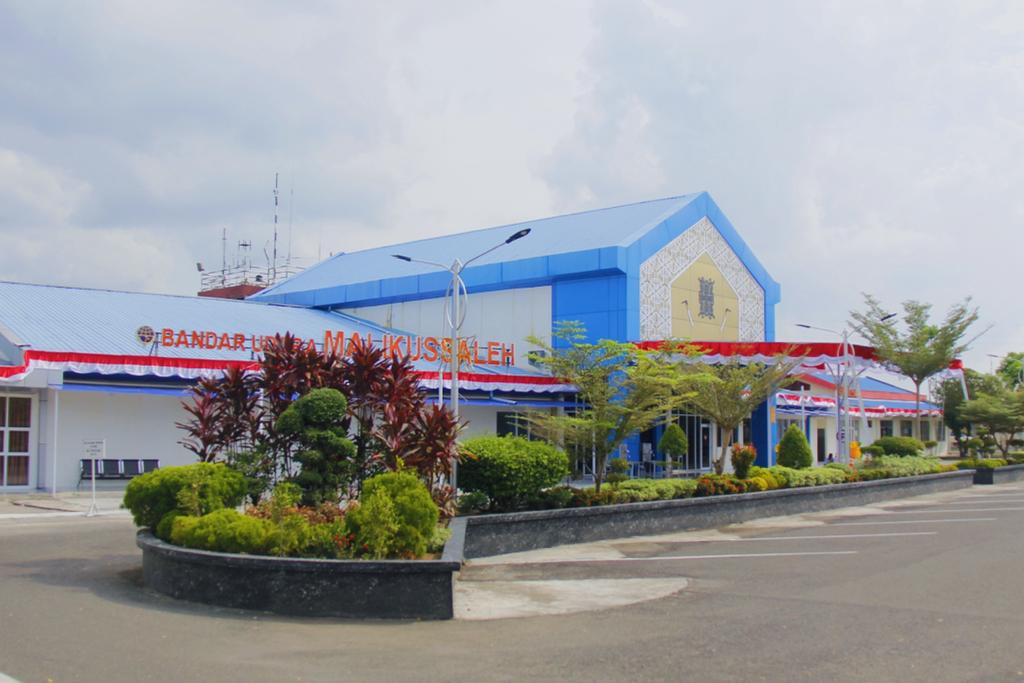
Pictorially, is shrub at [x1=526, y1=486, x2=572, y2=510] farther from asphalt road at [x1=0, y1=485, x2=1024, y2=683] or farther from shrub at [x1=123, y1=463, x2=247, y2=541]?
shrub at [x1=123, y1=463, x2=247, y2=541]

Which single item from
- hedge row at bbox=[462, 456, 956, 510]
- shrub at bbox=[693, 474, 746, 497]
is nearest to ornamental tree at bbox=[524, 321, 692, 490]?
hedge row at bbox=[462, 456, 956, 510]

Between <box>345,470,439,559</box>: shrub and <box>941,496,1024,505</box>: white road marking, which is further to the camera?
<box>941,496,1024,505</box>: white road marking

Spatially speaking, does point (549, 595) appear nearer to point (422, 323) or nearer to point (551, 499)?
point (551, 499)

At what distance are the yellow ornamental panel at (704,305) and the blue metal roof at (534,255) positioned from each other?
69.9 inches

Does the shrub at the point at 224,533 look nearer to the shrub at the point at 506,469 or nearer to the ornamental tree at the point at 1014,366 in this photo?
the shrub at the point at 506,469

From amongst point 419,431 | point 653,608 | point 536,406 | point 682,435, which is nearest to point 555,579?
point 653,608

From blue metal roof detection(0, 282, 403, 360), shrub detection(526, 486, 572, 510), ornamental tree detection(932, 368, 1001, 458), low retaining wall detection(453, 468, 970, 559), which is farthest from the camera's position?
ornamental tree detection(932, 368, 1001, 458)

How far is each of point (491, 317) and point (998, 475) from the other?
66.3ft

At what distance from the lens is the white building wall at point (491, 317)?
37781 millimetres

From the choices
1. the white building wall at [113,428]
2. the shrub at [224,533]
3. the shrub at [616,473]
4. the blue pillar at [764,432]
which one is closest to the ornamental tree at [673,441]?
the blue pillar at [764,432]

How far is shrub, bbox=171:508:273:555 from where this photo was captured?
10.8 meters

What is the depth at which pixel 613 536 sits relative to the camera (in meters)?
16.9

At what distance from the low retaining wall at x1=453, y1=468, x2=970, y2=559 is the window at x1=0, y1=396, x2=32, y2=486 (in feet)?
54.8

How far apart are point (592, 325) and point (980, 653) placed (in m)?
27.2
